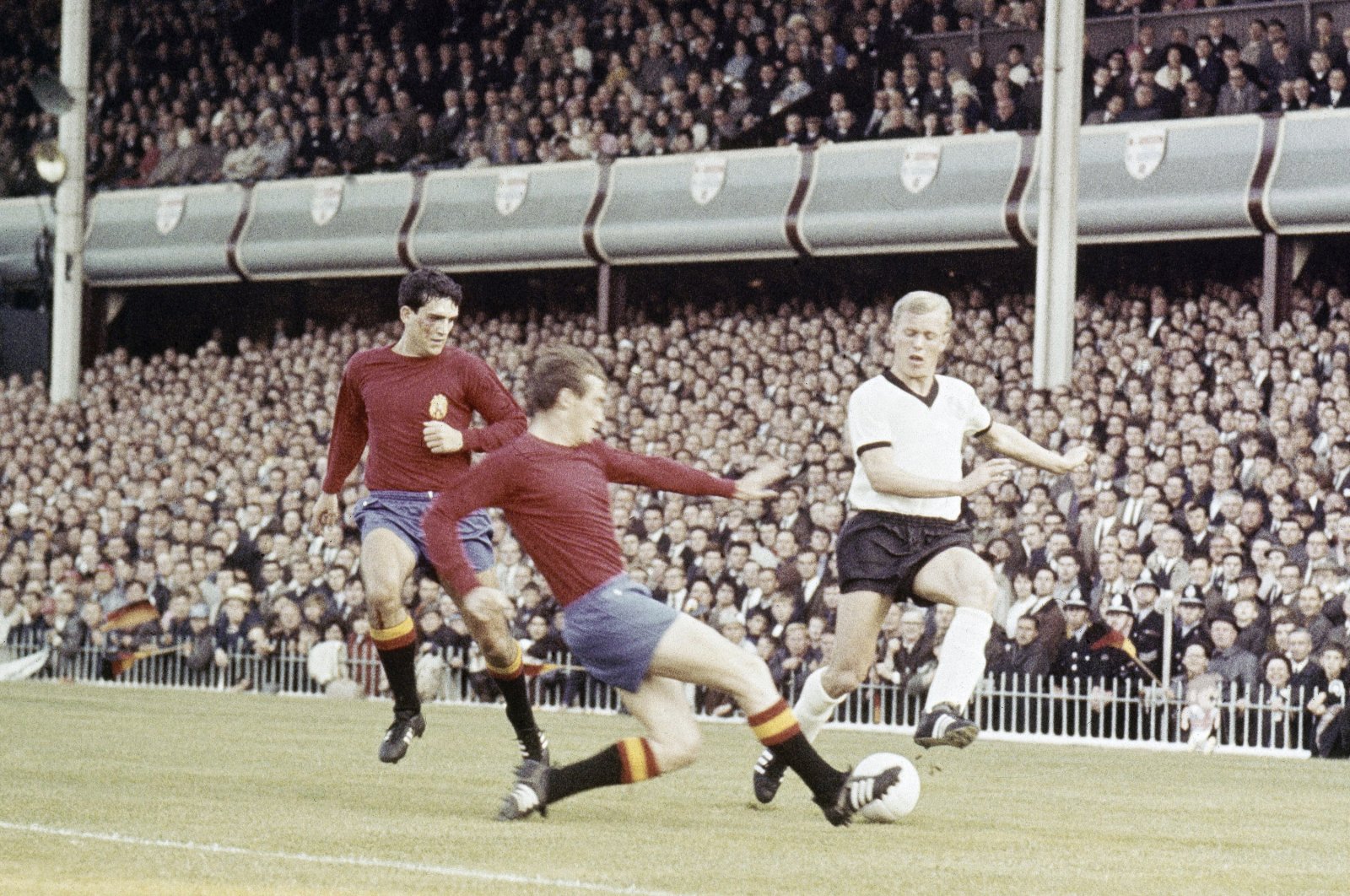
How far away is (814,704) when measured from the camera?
9.49 m

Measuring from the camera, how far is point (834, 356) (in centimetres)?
2291

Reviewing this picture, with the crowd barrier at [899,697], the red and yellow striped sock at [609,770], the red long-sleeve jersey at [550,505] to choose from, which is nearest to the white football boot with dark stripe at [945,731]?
the red and yellow striped sock at [609,770]

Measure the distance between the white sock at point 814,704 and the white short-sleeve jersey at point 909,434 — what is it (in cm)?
79

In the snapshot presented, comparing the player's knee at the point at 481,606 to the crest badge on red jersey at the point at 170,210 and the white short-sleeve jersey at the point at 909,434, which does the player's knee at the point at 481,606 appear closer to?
the white short-sleeve jersey at the point at 909,434

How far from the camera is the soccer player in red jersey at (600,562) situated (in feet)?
25.9

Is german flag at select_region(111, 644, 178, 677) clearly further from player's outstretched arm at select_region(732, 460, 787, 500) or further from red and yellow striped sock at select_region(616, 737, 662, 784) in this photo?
player's outstretched arm at select_region(732, 460, 787, 500)

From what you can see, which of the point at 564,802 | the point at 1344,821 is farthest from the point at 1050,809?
the point at 564,802

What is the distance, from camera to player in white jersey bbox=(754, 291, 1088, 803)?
29.4ft

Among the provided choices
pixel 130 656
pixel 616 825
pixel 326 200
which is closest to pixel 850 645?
pixel 616 825

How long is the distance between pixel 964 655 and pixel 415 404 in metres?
2.72

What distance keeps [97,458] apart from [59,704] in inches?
414

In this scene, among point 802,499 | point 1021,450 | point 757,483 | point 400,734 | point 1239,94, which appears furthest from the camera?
point 1239,94

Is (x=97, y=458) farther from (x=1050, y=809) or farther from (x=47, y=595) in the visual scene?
(x=1050, y=809)

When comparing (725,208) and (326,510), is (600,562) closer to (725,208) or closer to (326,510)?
(326,510)
